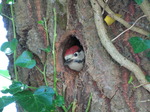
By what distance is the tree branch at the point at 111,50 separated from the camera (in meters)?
2.18

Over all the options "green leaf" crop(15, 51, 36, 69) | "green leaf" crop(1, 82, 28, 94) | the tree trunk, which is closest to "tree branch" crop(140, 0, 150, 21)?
the tree trunk

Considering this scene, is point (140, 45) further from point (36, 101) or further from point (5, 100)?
point (5, 100)

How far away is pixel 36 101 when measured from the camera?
1906mm

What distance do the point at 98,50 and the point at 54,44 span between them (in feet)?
1.22

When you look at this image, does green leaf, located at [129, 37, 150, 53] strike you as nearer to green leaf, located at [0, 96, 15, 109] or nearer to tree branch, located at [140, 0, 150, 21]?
tree branch, located at [140, 0, 150, 21]

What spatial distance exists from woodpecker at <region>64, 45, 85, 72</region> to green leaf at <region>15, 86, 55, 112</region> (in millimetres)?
917

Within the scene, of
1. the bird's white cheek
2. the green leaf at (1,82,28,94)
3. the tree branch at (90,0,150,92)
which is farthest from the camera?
the bird's white cheek

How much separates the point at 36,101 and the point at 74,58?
1.32 meters

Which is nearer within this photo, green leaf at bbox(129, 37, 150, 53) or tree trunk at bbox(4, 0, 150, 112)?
green leaf at bbox(129, 37, 150, 53)

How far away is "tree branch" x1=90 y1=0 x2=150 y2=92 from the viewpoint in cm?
218

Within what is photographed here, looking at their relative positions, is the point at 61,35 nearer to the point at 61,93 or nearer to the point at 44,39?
the point at 44,39

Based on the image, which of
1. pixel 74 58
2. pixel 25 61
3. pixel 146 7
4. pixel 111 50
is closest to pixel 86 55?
pixel 111 50

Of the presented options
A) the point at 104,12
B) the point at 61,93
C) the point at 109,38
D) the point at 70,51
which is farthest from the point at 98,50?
the point at 70,51

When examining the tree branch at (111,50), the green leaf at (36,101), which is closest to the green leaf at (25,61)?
the green leaf at (36,101)
